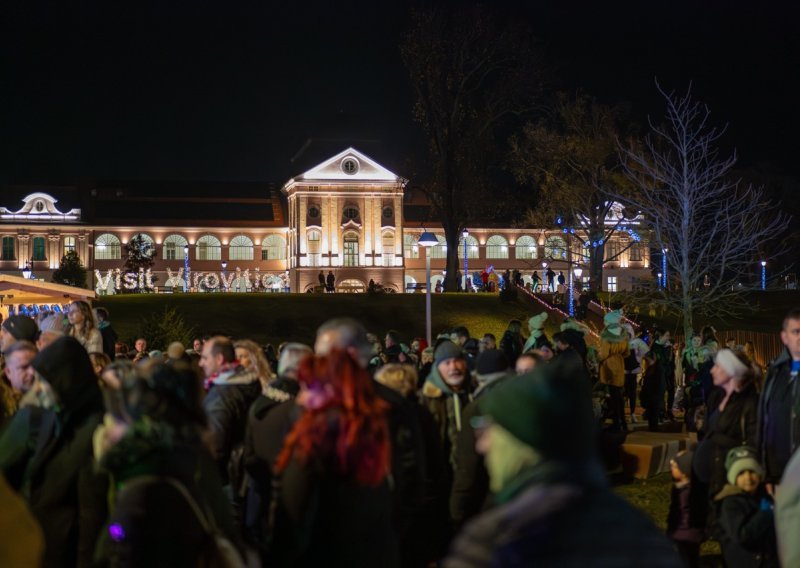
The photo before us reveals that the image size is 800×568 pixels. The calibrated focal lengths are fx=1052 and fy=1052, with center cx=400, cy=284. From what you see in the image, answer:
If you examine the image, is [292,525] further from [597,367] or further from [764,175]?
A: [764,175]

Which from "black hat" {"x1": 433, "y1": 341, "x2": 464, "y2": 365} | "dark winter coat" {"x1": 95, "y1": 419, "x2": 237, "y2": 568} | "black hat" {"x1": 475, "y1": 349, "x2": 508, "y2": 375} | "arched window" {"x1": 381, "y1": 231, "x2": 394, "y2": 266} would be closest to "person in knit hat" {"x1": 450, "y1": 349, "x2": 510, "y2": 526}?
"black hat" {"x1": 475, "y1": 349, "x2": 508, "y2": 375}

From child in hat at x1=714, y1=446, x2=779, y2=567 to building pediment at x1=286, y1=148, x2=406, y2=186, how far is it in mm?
68175

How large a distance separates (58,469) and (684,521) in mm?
4168

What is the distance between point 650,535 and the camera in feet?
8.16

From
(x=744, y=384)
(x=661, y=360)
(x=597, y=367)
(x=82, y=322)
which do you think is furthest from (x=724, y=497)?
(x=661, y=360)

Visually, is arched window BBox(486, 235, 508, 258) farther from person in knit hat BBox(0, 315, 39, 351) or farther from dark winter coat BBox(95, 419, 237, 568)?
dark winter coat BBox(95, 419, 237, 568)

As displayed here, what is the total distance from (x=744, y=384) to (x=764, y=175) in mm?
66310

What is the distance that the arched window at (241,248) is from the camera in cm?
8012

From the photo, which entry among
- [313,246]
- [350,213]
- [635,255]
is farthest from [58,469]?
[635,255]

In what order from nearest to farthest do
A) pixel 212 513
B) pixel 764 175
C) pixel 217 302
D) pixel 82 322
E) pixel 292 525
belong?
pixel 212 513 < pixel 292 525 < pixel 82 322 < pixel 217 302 < pixel 764 175

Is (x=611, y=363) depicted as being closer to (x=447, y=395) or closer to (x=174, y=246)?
(x=447, y=395)

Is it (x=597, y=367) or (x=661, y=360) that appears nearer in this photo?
(x=597, y=367)

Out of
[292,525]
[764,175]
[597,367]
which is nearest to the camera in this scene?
[292,525]

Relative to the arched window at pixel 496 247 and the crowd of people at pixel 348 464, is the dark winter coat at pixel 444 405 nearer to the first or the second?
the crowd of people at pixel 348 464
